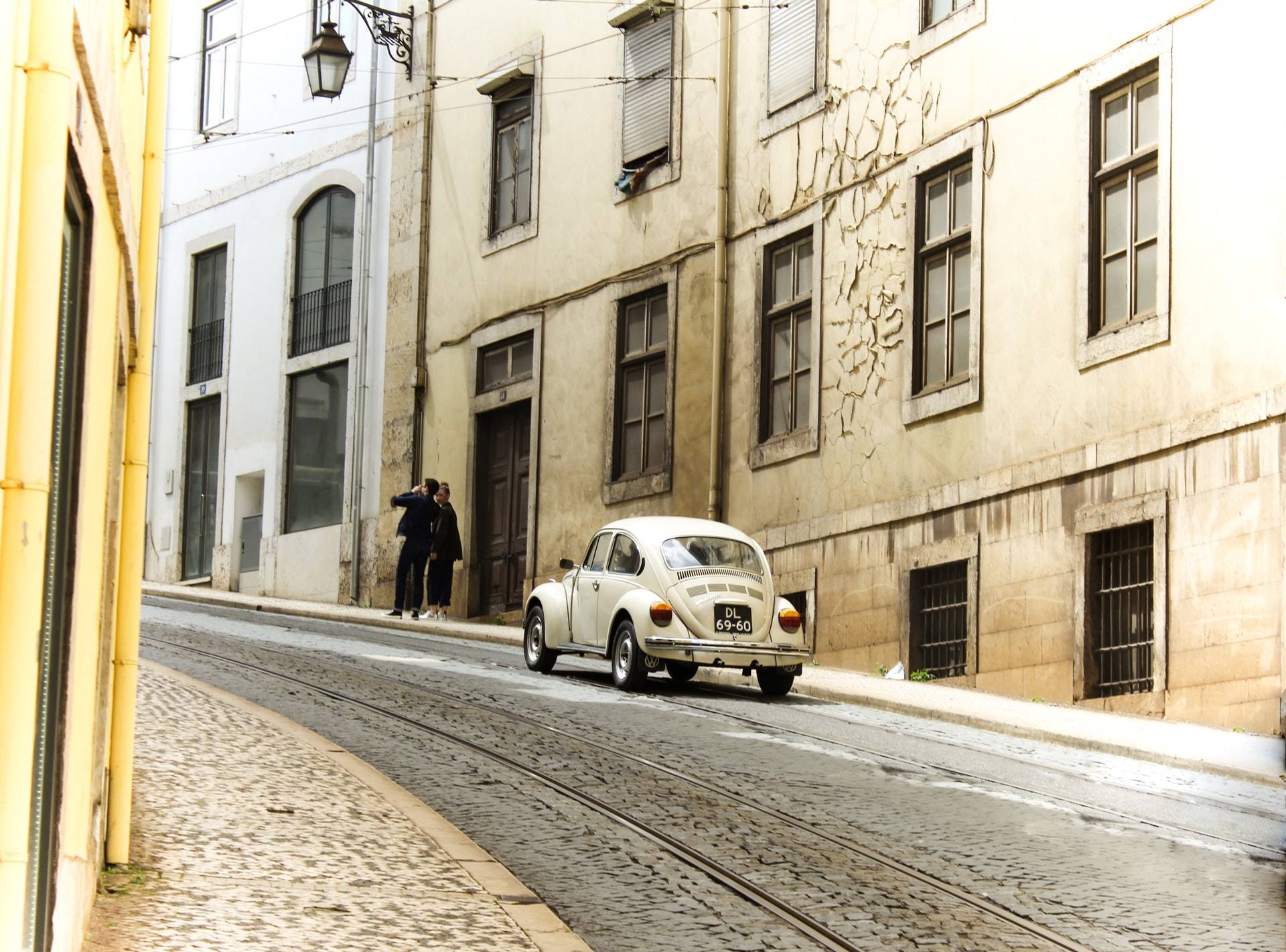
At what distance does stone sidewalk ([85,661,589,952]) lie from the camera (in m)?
7.01

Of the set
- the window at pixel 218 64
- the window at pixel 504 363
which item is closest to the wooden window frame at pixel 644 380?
the window at pixel 504 363

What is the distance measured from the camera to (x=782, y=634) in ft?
53.6

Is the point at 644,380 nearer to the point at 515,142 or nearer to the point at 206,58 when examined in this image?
the point at 515,142

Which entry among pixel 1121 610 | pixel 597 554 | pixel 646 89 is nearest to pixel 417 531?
pixel 646 89

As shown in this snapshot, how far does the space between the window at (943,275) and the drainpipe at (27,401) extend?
48.9 feet

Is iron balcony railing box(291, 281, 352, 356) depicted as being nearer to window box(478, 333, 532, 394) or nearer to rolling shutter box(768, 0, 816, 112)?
window box(478, 333, 532, 394)

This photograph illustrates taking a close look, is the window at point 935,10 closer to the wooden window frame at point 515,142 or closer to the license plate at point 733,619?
the license plate at point 733,619

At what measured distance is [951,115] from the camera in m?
19.1

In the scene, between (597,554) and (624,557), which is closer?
(624,557)

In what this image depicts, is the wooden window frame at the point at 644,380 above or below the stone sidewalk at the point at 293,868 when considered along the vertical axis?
above

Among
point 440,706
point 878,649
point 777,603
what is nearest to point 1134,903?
point 440,706

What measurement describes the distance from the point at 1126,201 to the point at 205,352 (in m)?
21.2

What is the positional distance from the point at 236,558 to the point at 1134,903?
26123 millimetres

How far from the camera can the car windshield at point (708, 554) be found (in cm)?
1652
